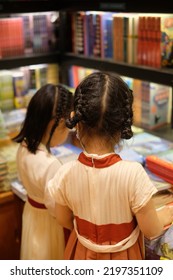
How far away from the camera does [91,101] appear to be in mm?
1273

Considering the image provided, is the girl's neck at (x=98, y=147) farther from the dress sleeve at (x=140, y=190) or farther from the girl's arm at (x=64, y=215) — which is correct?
the girl's arm at (x=64, y=215)

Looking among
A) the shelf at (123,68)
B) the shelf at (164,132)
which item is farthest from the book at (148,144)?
the shelf at (123,68)

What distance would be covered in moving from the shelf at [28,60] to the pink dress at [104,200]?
5.91 feet

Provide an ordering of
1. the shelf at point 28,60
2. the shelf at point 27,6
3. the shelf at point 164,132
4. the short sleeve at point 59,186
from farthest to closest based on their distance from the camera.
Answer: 1. the shelf at point 28,60
2. the shelf at point 27,6
3. the shelf at point 164,132
4. the short sleeve at point 59,186

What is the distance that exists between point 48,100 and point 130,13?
1014mm

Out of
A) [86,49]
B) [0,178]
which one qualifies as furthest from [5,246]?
[86,49]

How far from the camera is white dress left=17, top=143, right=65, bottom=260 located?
1856mm

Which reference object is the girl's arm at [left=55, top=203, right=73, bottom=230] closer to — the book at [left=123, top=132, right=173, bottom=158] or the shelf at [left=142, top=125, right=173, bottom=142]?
the book at [left=123, top=132, right=173, bottom=158]

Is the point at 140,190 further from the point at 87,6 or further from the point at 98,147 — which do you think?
the point at 87,6

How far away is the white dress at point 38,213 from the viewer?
186 cm

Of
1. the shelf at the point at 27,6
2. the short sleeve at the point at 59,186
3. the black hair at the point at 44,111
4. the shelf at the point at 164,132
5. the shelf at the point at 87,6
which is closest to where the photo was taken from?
the short sleeve at the point at 59,186

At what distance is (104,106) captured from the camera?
1.27 m

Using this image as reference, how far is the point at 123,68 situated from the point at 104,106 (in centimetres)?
146

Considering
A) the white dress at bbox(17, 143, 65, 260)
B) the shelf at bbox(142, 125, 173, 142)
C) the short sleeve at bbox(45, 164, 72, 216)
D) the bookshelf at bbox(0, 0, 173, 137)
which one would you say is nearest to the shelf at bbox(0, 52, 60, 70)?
the bookshelf at bbox(0, 0, 173, 137)
